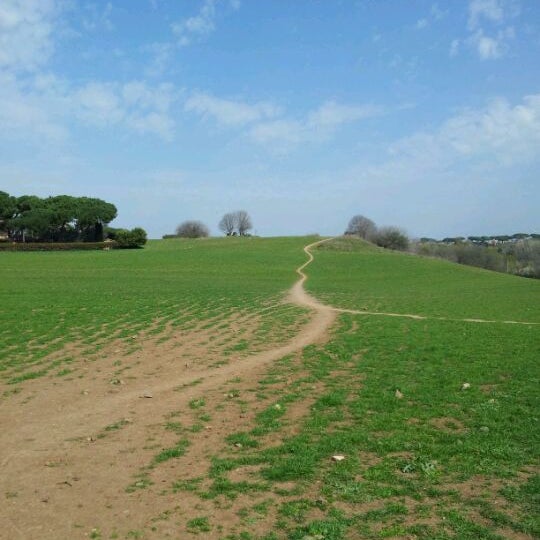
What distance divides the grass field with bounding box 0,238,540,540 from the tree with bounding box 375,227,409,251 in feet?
354

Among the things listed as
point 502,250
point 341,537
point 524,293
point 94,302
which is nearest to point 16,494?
point 341,537

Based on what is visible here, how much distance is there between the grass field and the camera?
6.00m

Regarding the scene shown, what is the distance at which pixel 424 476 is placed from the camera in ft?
22.7

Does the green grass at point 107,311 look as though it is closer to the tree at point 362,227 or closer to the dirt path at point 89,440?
the dirt path at point 89,440

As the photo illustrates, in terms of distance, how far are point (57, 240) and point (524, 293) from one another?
7500 centimetres

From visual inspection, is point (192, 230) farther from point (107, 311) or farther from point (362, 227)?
point (107, 311)

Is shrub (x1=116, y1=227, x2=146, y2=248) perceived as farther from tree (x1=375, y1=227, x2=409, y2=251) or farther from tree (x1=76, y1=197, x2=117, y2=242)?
tree (x1=375, y1=227, x2=409, y2=251)

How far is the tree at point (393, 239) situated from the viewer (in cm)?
12631

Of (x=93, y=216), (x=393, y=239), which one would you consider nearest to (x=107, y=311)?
(x=93, y=216)

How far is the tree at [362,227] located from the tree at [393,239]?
11.4 ft

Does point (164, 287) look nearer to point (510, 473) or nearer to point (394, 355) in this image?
point (394, 355)

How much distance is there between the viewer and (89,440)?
8.59 m

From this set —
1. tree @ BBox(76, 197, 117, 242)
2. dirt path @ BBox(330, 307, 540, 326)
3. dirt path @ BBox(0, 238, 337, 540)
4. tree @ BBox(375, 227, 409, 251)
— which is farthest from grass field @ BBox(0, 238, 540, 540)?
tree @ BBox(375, 227, 409, 251)

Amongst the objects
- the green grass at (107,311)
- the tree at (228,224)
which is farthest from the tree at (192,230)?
the green grass at (107,311)
